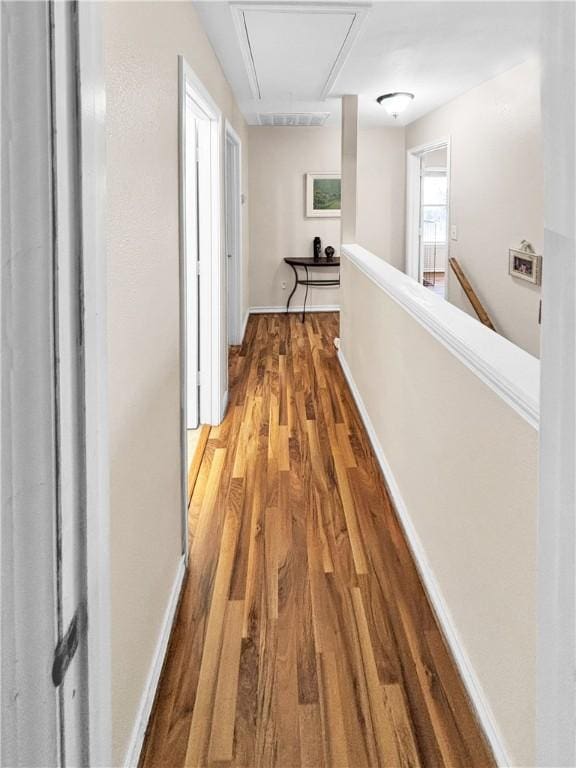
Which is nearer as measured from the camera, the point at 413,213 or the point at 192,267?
the point at 192,267

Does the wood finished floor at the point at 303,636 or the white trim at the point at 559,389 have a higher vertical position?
the white trim at the point at 559,389

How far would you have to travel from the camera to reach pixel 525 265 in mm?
4406

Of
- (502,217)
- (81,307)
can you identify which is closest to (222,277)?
(502,217)

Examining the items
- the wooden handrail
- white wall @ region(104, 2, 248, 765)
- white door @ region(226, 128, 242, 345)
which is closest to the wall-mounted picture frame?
white door @ region(226, 128, 242, 345)

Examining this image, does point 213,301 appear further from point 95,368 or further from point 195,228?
point 95,368

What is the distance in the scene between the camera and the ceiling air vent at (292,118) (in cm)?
660

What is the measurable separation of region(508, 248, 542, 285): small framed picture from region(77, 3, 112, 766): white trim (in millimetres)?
3813

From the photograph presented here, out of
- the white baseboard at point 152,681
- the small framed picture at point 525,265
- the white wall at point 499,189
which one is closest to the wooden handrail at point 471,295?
the white wall at point 499,189

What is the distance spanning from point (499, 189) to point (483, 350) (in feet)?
11.2

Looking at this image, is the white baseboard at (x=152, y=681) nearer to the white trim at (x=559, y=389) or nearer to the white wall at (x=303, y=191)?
the white trim at (x=559, y=389)

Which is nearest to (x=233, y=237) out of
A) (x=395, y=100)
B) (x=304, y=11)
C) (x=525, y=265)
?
(x=395, y=100)

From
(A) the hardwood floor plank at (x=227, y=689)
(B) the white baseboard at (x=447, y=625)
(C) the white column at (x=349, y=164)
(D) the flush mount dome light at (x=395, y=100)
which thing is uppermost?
(D) the flush mount dome light at (x=395, y=100)

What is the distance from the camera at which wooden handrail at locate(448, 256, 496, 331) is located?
5.15m

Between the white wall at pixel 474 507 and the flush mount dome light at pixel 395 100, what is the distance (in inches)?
117
